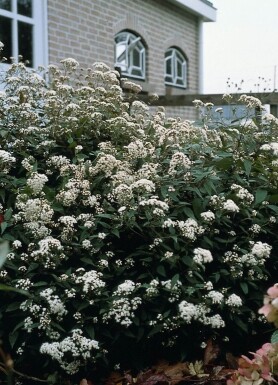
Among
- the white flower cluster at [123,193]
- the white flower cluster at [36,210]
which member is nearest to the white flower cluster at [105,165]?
the white flower cluster at [123,193]

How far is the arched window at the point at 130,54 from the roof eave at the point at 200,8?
1340 millimetres

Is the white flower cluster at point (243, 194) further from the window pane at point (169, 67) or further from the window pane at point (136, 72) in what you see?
the window pane at point (169, 67)

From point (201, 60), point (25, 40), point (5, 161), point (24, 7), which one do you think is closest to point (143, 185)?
point (5, 161)

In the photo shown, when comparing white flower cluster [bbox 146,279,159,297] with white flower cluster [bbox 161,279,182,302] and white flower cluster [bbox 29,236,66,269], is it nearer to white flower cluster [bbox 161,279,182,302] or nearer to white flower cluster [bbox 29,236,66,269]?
white flower cluster [bbox 161,279,182,302]

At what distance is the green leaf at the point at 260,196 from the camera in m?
2.94

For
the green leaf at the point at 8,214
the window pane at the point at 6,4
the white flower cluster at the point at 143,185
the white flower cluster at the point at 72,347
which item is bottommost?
the white flower cluster at the point at 72,347

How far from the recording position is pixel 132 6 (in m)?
10.5

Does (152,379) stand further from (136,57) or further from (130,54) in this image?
(136,57)

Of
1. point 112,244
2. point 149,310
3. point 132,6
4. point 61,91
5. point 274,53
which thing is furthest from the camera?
point 274,53

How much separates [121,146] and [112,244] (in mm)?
791

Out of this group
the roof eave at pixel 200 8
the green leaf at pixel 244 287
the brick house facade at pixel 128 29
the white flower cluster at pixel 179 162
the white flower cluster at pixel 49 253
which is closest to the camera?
the white flower cluster at pixel 49 253

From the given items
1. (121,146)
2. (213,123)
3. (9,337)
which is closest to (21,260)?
(9,337)

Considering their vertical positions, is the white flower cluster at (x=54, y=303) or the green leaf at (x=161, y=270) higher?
the green leaf at (x=161, y=270)

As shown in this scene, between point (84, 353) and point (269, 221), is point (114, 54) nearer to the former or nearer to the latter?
point (269, 221)
